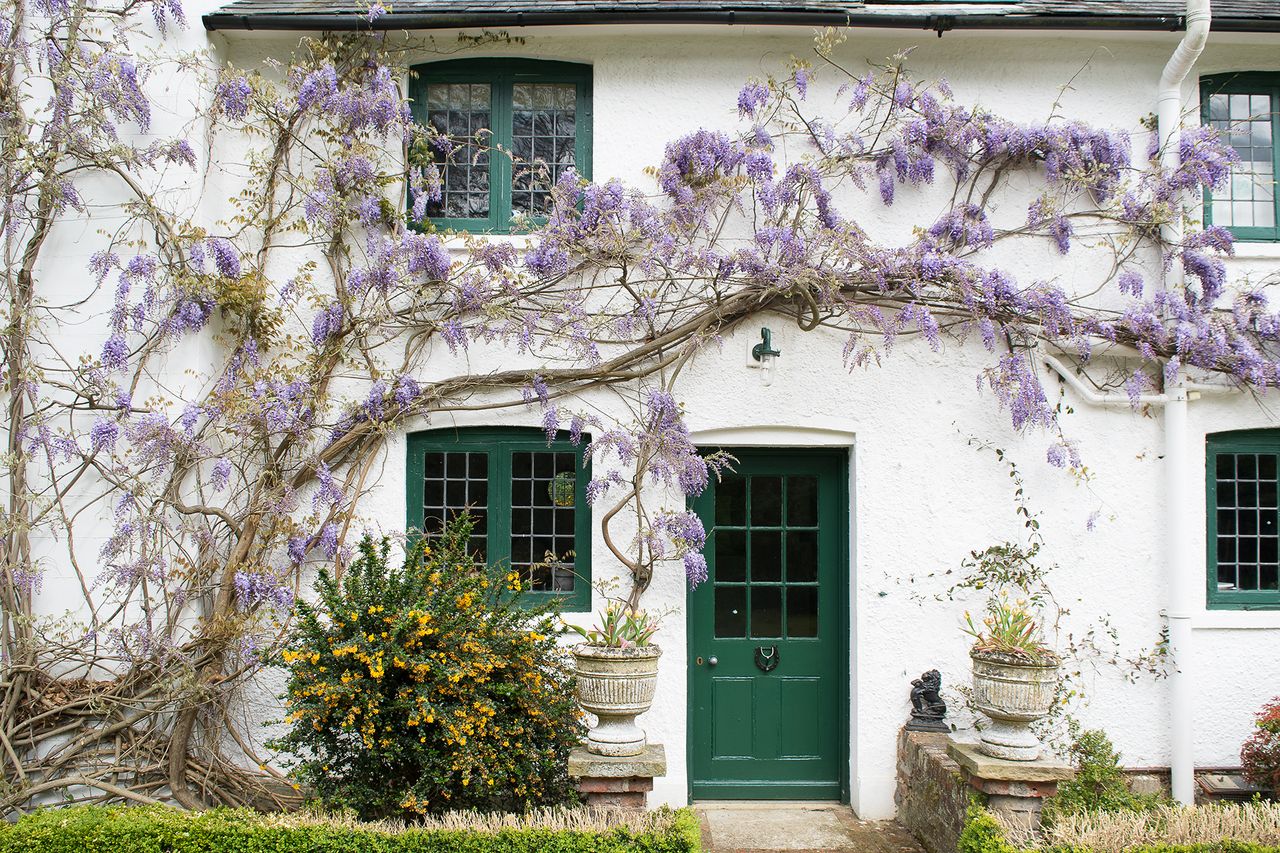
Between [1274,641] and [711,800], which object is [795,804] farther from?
[1274,641]

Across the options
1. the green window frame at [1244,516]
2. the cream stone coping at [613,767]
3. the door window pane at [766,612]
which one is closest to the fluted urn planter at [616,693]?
the cream stone coping at [613,767]

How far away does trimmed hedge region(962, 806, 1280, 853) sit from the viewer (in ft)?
15.8

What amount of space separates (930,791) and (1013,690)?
3.25 ft

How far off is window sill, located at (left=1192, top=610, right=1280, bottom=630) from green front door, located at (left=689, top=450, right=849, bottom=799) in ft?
8.10

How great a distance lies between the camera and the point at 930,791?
238 inches

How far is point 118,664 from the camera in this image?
639 centimetres

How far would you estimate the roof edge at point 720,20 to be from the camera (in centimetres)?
664

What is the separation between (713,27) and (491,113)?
1747 millimetres

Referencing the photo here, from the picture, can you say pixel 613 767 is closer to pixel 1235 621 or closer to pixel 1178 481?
pixel 1178 481

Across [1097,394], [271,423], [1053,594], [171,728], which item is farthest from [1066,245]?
[171,728]

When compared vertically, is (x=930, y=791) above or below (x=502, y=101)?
below

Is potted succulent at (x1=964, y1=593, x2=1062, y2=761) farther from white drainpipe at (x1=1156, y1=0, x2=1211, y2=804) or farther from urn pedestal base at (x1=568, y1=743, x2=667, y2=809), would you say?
urn pedestal base at (x1=568, y1=743, x2=667, y2=809)

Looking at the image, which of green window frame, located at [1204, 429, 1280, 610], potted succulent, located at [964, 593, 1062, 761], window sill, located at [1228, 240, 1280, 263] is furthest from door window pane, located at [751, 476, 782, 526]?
window sill, located at [1228, 240, 1280, 263]

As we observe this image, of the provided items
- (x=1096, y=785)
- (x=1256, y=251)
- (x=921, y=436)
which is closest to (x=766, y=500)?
(x=921, y=436)
